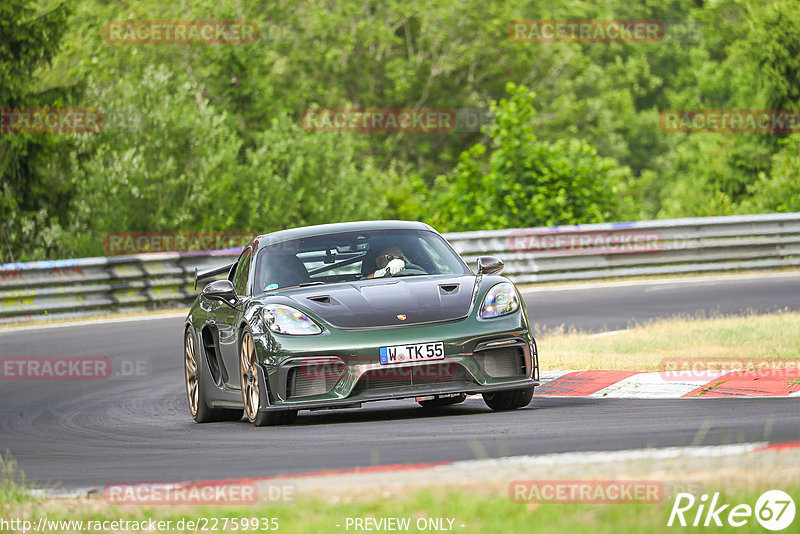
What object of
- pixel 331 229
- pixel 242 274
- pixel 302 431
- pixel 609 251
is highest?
pixel 331 229

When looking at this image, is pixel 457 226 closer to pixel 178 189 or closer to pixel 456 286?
pixel 178 189

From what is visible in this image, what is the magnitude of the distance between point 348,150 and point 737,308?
1963 cm

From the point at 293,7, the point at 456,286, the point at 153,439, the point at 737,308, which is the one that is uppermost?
the point at 293,7

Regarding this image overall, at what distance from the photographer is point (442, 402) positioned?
10477 millimetres

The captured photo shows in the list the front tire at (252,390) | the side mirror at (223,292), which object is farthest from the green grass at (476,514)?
the side mirror at (223,292)

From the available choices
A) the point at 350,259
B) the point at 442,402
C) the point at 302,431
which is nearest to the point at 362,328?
the point at 302,431

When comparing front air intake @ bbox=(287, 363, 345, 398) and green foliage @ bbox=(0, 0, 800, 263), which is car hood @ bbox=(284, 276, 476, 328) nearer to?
front air intake @ bbox=(287, 363, 345, 398)

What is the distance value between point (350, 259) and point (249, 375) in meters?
1.32

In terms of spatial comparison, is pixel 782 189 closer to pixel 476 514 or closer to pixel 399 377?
pixel 399 377

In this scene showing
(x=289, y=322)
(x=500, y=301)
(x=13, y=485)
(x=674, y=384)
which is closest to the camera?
(x=13, y=485)

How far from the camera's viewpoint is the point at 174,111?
29984 millimetres

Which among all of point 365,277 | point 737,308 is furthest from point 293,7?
point 365,277

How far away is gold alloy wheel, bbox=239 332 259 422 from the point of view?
912 cm

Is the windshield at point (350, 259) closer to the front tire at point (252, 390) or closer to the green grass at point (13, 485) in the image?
the front tire at point (252, 390)
